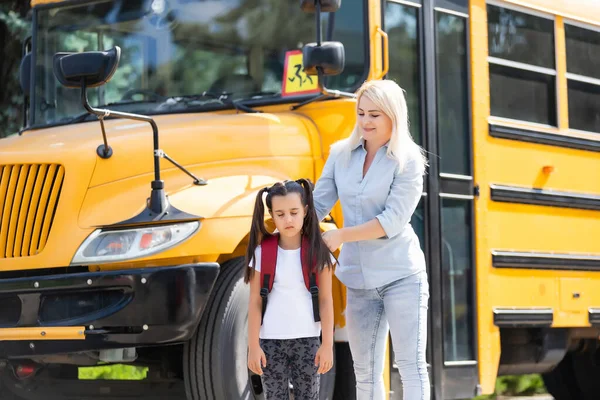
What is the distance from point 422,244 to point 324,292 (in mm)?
1752

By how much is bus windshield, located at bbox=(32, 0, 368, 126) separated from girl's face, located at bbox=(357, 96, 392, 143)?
1124 millimetres

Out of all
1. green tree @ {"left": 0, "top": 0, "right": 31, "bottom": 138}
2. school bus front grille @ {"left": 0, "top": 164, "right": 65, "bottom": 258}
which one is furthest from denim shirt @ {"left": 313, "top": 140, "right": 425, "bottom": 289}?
green tree @ {"left": 0, "top": 0, "right": 31, "bottom": 138}

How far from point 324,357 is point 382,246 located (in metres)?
0.50

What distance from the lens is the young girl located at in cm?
353

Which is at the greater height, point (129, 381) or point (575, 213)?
point (575, 213)

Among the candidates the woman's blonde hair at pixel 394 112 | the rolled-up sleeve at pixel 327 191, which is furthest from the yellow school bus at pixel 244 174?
the woman's blonde hair at pixel 394 112

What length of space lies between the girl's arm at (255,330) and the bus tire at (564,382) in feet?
14.0

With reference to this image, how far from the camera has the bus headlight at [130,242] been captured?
4203 mm

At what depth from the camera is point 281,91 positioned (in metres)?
5.07

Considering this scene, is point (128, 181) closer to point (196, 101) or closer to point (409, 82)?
point (196, 101)

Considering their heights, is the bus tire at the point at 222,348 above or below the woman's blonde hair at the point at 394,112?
below

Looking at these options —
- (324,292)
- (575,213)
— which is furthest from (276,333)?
(575,213)

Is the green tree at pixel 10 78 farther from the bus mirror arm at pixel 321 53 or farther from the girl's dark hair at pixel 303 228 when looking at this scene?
the girl's dark hair at pixel 303 228

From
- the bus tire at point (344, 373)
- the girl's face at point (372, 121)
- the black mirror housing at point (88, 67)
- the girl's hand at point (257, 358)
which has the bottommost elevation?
the bus tire at point (344, 373)
